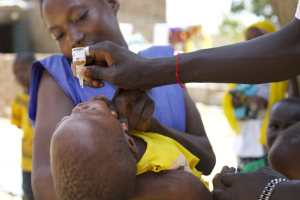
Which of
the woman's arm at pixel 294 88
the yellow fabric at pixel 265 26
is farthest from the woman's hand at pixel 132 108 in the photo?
the yellow fabric at pixel 265 26

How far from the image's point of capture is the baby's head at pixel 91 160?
1.24m

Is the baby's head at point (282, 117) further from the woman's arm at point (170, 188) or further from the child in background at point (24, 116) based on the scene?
the child in background at point (24, 116)

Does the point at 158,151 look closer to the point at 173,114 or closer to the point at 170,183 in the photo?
the point at 170,183

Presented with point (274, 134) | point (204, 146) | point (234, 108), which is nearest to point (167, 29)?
point (234, 108)

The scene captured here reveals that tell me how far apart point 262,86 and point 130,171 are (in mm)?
3037

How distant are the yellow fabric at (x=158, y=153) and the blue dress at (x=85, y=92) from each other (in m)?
0.26

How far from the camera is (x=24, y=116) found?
3.83m

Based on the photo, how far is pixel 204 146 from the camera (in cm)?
185

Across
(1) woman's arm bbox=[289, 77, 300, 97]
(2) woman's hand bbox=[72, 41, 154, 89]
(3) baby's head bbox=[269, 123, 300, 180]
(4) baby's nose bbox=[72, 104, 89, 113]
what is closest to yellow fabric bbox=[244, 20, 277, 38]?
(1) woman's arm bbox=[289, 77, 300, 97]

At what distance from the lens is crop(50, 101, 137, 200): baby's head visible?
1239 mm

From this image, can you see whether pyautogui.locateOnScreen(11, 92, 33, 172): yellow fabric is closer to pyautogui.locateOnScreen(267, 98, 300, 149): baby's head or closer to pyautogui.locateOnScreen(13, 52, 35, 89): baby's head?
pyautogui.locateOnScreen(13, 52, 35, 89): baby's head

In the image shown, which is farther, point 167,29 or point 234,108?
point 167,29

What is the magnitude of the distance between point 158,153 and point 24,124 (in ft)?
9.19

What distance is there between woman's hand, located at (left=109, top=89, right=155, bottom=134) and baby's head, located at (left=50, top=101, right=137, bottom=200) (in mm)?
94
